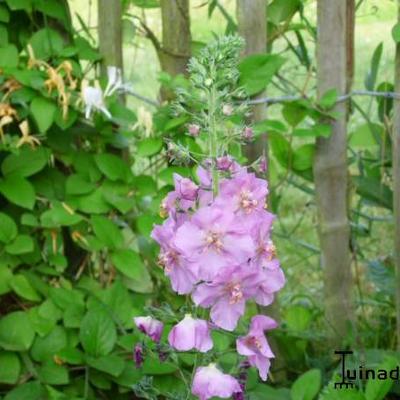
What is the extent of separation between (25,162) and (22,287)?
30 centimetres

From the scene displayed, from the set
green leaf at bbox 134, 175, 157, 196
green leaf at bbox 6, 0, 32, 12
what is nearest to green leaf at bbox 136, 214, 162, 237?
green leaf at bbox 134, 175, 157, 196

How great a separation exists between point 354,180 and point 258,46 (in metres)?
0.43

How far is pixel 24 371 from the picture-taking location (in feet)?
6.84

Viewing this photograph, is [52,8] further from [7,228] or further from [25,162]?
[7,228]

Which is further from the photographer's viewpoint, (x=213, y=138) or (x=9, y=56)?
(x=9, y=56)

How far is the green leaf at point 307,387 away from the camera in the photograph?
70.1 inches

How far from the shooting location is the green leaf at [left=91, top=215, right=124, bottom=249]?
2.10m

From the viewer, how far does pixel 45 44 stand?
2.09 meters

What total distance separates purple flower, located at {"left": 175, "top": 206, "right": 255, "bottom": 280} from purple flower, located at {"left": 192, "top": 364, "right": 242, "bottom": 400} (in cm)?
16

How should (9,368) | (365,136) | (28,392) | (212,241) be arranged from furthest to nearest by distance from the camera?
(365,136)
(9,368)
(28,392)
(212,241)

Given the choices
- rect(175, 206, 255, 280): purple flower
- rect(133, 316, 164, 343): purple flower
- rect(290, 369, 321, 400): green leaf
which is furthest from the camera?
A: rect(290, 369, 321, 400): green leaf

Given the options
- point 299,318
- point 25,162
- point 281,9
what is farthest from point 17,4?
point 299,318

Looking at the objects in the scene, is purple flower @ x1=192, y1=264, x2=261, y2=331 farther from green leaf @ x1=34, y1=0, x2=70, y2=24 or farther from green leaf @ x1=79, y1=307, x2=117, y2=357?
green leaf @ x1=34, y1=0, x2=70, y2=24

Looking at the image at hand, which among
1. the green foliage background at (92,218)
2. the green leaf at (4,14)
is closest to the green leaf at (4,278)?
the green foliage background at (92,218)
